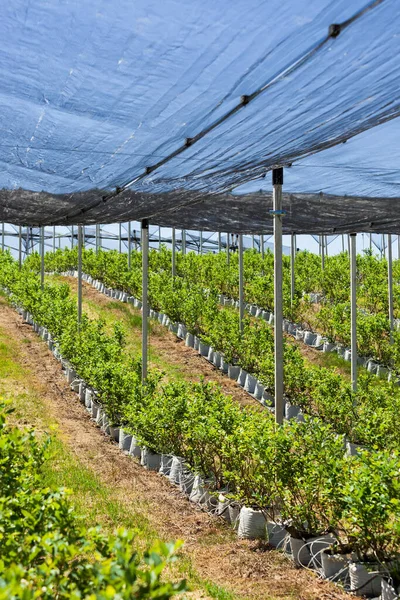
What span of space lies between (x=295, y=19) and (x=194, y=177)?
3.43m

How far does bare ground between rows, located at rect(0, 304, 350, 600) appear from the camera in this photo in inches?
177

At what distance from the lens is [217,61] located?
368cm

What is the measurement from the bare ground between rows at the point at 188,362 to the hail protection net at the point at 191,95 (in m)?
4.02

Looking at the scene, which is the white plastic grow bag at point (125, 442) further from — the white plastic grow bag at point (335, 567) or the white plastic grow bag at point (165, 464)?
the white plastic grow bag at point (335, 567)

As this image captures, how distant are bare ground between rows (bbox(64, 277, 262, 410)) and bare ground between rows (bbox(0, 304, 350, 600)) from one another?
2.21m

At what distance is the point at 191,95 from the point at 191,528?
371 cm

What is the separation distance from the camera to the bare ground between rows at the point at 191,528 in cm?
449

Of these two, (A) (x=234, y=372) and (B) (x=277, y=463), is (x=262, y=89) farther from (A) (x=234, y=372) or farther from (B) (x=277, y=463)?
(A) (x=234, y=372)

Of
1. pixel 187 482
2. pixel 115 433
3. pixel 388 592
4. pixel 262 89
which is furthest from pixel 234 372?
pixel 262 89

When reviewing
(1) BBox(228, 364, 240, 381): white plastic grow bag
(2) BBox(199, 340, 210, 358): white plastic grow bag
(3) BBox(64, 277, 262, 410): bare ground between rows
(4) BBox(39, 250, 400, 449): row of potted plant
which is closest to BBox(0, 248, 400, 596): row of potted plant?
(4) BBox(39, 250, 400, 449): row of potted plant

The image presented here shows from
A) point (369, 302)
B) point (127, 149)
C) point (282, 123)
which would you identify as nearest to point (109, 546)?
point (282, 123)

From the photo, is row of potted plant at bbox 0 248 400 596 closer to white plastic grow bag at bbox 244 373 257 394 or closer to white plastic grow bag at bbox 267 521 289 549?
white plastic grow bag at bbox 267 521 289 549

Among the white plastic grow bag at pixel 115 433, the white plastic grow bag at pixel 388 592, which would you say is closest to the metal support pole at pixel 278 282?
the white plastic grow bag at pixel 388 592

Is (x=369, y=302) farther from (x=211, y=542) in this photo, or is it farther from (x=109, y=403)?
(x=211, y=542)
